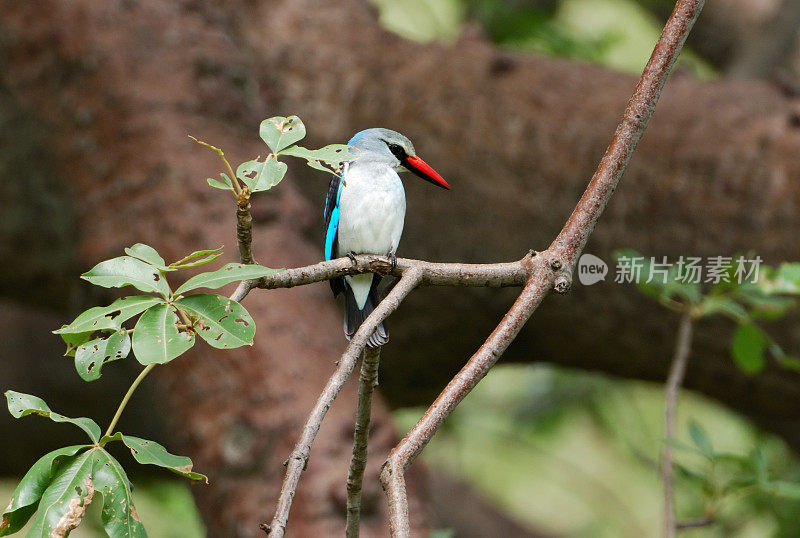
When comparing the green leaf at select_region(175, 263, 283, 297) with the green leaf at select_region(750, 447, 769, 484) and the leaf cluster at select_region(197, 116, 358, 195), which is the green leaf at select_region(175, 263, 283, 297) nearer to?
the leaf cluster at select_region(197, 116, 358, 195)

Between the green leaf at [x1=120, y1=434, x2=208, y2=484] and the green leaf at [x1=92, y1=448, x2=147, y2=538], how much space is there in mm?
30

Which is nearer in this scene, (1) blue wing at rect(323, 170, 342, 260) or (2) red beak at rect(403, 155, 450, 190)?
(2) red beak at rect(403, 155, 450, 190)

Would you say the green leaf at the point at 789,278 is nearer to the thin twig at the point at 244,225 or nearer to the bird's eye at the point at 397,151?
the bird's eye at the point at 397,151

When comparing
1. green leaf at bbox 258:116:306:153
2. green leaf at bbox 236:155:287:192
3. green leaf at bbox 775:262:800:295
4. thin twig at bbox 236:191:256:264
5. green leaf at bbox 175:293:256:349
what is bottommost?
green leaf at bbox 175:293:256:349

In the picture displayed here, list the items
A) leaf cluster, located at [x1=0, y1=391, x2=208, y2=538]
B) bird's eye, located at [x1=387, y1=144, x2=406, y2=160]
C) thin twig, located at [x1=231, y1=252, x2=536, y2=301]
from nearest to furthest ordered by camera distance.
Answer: leaf cluster, located at [x1=0, y1=391, x2=208, y2=538], thin twig, located at [x1=231, y1=252, x2=536, y2=301], bird's eye, located at [x1=387, y1=144, x2=406, y2=160]

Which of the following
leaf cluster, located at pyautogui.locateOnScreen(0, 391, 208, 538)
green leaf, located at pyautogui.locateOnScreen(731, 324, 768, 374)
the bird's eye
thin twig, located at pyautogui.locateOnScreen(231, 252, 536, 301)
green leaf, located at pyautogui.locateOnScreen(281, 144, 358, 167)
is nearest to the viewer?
leaf cluster, located at pyautogui.locateOnScreen(0, 391, 208, 538)

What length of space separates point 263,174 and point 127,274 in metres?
0.22

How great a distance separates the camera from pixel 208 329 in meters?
1.08

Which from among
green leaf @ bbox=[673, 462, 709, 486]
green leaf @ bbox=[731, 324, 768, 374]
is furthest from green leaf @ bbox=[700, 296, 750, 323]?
green leaf @ bbox=[673, 462, 709, 486]

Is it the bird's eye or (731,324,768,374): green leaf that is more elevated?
the bird's eye

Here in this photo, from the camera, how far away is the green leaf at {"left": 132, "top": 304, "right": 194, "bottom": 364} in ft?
3.24

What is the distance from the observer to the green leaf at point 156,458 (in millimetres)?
1073

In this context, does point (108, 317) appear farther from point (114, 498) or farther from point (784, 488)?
point (784, 488)

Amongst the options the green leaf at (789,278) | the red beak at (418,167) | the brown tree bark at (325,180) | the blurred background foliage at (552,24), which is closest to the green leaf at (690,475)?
the green leaf at (789,278)
